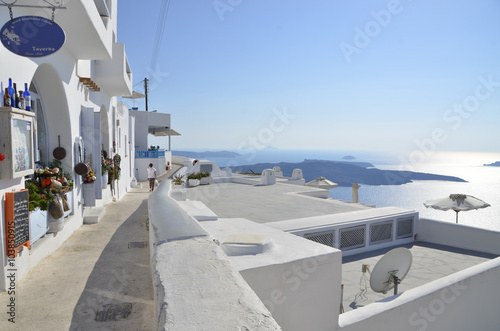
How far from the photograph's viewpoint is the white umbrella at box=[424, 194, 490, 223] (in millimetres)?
10680

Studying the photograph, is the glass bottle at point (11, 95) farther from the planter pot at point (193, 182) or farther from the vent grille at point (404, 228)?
the planter pot at point (193, 182)

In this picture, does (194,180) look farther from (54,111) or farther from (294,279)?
(294,279)

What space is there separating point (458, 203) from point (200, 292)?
37.9ft

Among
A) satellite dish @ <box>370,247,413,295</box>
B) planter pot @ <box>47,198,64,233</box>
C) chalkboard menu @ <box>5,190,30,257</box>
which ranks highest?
→ chalkboard menu @ <box>5,190,30,257</box>

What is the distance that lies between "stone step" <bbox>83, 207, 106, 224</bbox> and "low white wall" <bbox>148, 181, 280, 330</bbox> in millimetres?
6025

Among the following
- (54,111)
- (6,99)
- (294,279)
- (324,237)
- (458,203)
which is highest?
(54,111)

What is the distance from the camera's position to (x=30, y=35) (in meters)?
4.02

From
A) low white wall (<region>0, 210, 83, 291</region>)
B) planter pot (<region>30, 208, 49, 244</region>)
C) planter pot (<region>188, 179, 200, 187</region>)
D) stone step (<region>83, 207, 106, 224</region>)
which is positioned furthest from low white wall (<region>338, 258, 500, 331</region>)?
planter pot (<region>188, 179, 200, 187</region>)

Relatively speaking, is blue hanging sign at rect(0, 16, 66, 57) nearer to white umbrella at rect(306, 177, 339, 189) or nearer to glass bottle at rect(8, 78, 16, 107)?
glass bottle at rect(8, 78, 16, 107)

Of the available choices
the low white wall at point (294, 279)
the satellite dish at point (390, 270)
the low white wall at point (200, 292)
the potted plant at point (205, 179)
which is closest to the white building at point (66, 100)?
the low white wall at point (200, 292)

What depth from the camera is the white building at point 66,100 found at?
177 inches

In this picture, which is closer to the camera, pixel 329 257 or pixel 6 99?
pixel 329 257

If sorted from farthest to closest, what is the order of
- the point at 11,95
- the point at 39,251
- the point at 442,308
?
the point at 442,308, the point at 39,251, the point at 11,95

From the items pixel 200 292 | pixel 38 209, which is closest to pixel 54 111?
pixel 38 209
